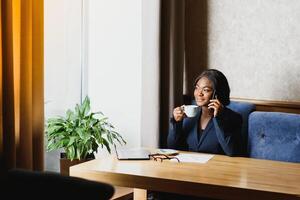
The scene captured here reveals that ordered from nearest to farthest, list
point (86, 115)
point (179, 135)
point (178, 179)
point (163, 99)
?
point (178, 179), point (179, 135), point (86, 115), point (163, 99)

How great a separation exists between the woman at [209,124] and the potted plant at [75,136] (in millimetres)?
463

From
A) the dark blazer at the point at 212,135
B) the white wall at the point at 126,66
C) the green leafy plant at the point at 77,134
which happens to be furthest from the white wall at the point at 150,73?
the dark blazer at the point at 212,135

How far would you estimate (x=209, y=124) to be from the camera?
9.23 ft

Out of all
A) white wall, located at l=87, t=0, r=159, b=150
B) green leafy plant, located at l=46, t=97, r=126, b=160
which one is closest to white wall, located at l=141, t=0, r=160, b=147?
white wall, located at l=87, t=0, r=159, b=150

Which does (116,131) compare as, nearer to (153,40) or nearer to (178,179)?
(153,40)

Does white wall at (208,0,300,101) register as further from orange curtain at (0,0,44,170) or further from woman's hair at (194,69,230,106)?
orange curtain at (0,0,44,170)

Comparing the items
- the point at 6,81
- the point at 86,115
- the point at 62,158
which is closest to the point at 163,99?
the point at 86,115

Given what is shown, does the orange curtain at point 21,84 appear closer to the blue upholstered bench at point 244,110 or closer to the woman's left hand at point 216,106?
the woman's left hand at point 216,106

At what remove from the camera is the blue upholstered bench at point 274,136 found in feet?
9.21

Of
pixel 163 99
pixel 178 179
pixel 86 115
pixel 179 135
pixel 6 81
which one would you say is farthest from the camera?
pixel 163 99

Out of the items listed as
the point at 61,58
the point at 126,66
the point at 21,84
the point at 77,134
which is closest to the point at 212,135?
the point at 77,134

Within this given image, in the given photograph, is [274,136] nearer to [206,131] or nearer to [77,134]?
[206,131]

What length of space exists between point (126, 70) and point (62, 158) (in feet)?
2.60

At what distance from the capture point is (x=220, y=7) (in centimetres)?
341
